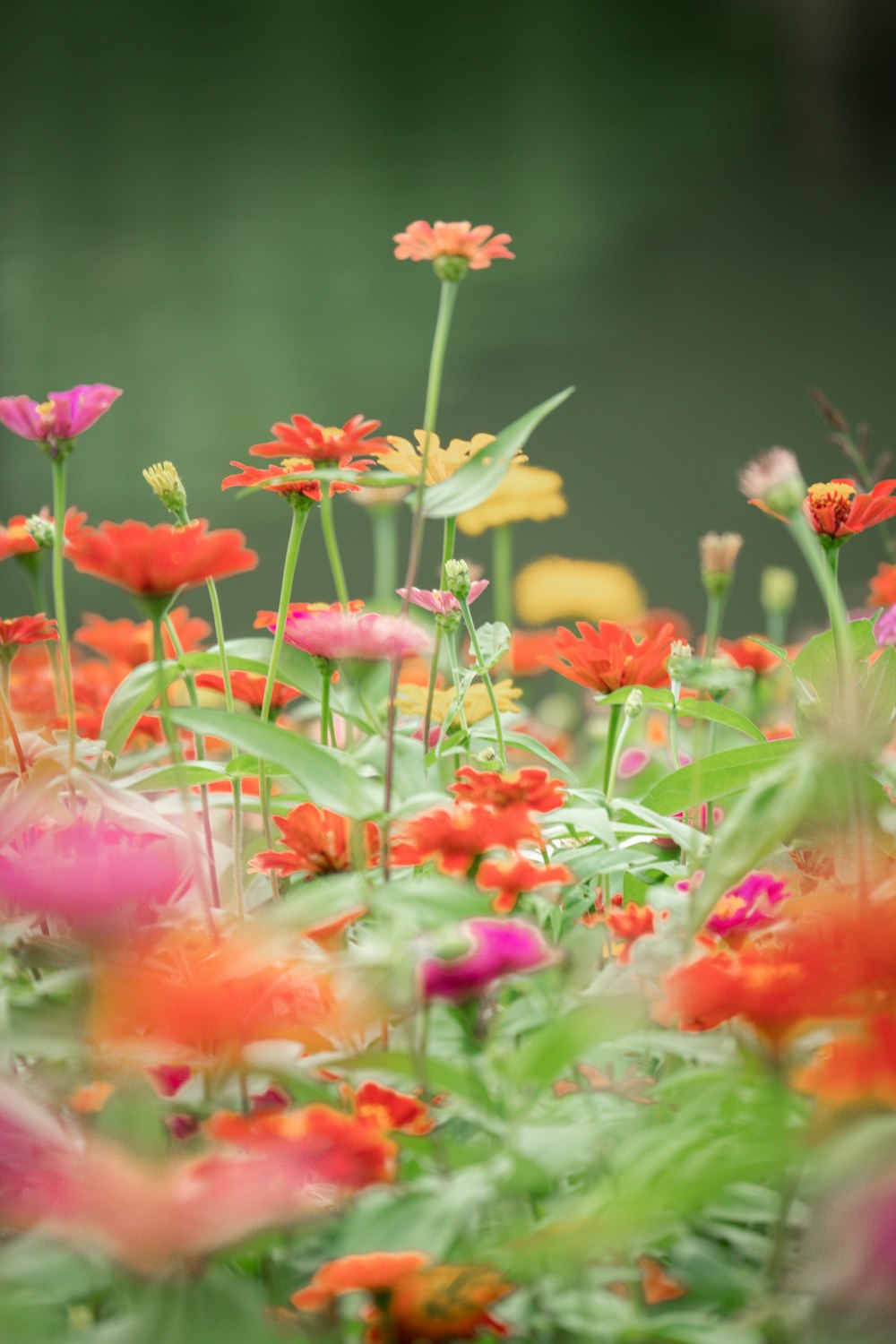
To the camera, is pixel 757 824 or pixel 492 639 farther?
pixel 492 639

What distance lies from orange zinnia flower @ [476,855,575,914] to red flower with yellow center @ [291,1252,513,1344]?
0.28 ft

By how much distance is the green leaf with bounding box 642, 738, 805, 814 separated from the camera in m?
0.40

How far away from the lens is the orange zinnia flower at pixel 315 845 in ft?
1.12

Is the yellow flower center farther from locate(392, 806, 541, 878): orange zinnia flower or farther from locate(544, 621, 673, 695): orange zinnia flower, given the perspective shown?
locate(392, 806, 541, 878): orange zinnia flower

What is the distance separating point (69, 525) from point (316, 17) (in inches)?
74.4

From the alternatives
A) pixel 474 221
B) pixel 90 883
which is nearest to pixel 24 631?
pixel 90 883

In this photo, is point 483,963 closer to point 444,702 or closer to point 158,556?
point 158,556

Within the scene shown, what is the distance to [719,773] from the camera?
402 millimetres

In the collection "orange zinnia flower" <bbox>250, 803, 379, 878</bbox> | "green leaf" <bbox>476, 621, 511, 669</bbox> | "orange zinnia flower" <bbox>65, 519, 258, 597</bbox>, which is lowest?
"orange zinnia flower" <bbox>250, 803, 379, 878</bbox>

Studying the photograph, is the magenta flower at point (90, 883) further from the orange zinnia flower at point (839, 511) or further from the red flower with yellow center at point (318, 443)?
the orange zinnia flower at point (839, 511)

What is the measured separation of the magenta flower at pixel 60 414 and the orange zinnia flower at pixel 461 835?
17 centimetres

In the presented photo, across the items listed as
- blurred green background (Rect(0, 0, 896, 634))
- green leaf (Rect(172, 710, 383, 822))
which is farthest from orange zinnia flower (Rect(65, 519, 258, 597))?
blurred green background (Rect(0, 0, 896, 634))

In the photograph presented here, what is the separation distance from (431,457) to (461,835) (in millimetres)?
170

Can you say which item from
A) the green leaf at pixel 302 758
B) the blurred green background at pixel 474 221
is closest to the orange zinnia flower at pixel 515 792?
the green leaf at pixel 302 758
